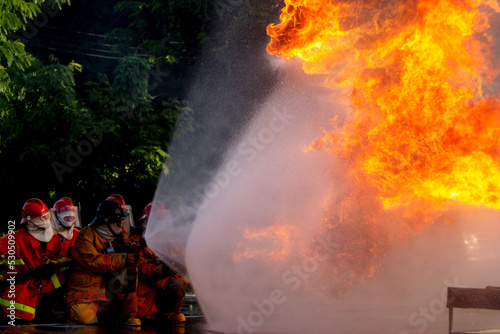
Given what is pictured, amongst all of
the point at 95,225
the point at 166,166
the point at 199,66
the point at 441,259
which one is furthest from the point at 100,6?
the point at 95,225

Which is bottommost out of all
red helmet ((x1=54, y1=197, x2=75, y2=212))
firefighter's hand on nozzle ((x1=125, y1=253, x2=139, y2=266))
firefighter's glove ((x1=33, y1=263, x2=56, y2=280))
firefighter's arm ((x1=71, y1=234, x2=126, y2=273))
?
firefighter's glove ((x1=33, y1=263, x2=56, y2=280))

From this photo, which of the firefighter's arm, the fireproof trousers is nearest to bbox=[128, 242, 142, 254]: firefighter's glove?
the firefighter's arm

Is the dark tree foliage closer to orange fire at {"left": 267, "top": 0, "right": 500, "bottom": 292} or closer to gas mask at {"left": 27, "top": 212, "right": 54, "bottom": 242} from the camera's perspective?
gas mask at {"left": 27, "top": 212, "right": 54, "bottom": 242}

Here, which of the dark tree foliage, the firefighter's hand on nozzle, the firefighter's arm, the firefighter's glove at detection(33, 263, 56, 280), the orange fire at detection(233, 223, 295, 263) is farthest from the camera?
the dark tree foliage

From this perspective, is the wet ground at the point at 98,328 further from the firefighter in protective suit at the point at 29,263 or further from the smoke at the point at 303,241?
the smoke at the point at 303,241

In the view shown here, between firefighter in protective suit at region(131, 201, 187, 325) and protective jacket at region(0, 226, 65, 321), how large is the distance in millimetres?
1013

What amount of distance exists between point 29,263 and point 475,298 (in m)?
5.21

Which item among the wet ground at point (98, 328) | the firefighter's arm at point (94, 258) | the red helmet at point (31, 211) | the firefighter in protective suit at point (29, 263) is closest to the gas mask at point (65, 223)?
the firefighter in protective suit at point (29, 263)

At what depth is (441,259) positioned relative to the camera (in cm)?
1309

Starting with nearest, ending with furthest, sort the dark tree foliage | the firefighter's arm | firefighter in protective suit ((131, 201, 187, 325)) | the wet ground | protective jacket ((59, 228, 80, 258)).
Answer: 1. the wet ground
2. the firefighter's arm
3. protective jacket ((59, 228, 80, 258))
4. firefighter in protective suit ((131, 201, 187, 325))
5. the dark tree foliage

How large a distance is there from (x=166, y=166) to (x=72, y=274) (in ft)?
19.2

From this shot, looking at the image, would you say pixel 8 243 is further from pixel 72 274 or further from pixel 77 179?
pixel 77 179

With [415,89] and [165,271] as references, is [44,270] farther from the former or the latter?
[415,89]

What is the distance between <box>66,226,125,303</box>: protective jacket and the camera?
6746 mm
